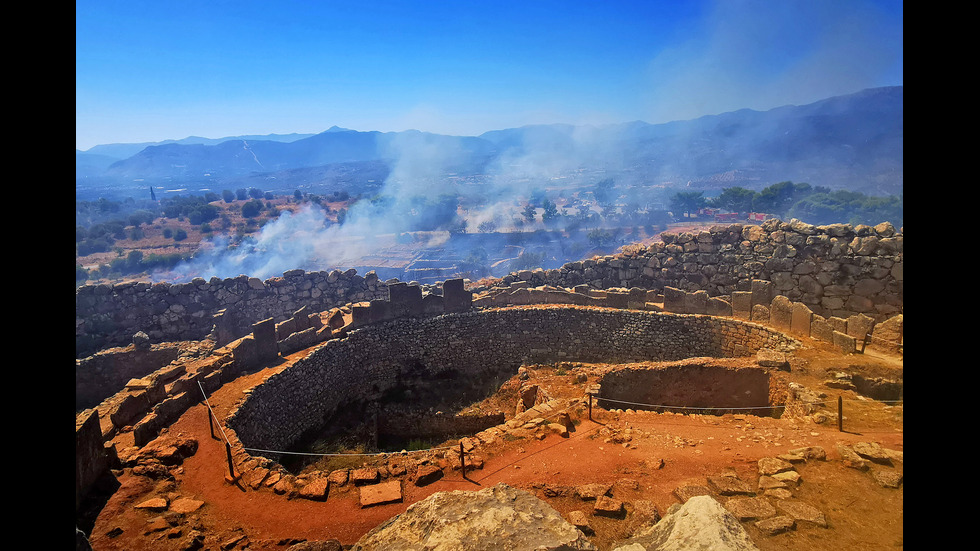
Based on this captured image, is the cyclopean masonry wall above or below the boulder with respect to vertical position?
above

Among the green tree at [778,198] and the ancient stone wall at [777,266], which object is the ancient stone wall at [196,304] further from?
the green tree at [778,198]

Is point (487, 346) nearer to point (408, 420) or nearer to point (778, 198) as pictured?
point (408, 420)

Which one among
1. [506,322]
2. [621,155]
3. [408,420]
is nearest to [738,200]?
[506,322]

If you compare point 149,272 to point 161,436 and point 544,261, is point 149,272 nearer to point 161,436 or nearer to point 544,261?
point 544,261

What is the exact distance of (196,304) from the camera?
20078mm

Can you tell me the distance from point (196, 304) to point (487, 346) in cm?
1198

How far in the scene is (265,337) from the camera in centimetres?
1394

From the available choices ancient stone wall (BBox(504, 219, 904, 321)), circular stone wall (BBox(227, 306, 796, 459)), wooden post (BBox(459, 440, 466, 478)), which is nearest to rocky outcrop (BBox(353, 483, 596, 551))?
wooden post (BBox(459, 440, 466, 478))

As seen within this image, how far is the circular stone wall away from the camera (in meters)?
13.8

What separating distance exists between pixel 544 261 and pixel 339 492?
39311 mm

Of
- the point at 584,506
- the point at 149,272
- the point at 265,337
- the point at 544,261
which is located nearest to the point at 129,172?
the point at 149,272

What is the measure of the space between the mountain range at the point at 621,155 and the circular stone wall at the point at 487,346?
53988mm

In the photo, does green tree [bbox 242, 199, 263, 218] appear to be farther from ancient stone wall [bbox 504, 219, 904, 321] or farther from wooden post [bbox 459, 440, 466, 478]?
wooden post [bbox 459, 440, 466, 478]

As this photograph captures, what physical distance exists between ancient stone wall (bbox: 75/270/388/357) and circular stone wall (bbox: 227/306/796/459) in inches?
252
